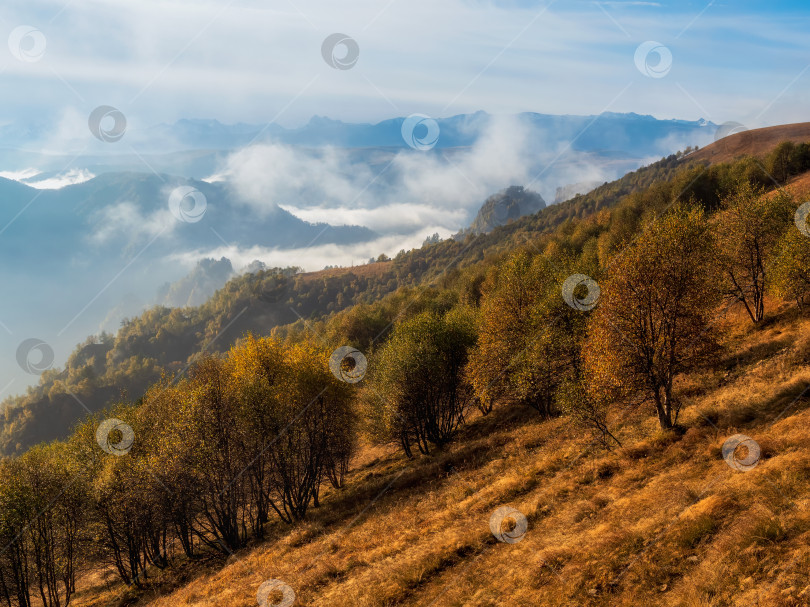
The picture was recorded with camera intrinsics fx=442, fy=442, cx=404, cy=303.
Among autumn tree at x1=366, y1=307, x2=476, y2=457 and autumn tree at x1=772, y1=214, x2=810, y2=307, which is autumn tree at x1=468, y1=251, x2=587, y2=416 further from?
autumn tree at x1=772, y1=214, x2=810, y2=307

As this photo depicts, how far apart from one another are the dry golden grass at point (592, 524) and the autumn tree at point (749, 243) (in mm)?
7676

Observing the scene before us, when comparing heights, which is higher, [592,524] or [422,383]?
[422,383]

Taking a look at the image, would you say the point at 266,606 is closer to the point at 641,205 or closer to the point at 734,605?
the point at 734,605

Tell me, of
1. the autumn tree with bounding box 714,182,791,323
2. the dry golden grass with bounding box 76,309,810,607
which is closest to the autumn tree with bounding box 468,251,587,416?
the dry golden grass with bounding box 76,309,810,607

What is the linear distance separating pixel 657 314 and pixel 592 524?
523 inches

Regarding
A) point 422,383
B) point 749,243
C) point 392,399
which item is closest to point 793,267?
point 749,243

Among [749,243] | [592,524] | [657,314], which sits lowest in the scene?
[592,524]

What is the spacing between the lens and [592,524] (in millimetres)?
21141

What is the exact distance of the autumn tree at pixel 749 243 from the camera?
49531 millimetres

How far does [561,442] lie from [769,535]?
69.8ft

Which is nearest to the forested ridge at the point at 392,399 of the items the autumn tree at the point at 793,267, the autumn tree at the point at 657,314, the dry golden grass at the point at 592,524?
the autumn tree at the point at 657,314

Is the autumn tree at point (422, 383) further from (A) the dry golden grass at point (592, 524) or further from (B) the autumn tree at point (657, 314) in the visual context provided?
(B) the autumn tree at point (657, 314)

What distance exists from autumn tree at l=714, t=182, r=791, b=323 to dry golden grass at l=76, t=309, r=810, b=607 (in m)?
7.68

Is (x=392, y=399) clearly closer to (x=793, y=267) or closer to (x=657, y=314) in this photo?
(x=657, y=314)
